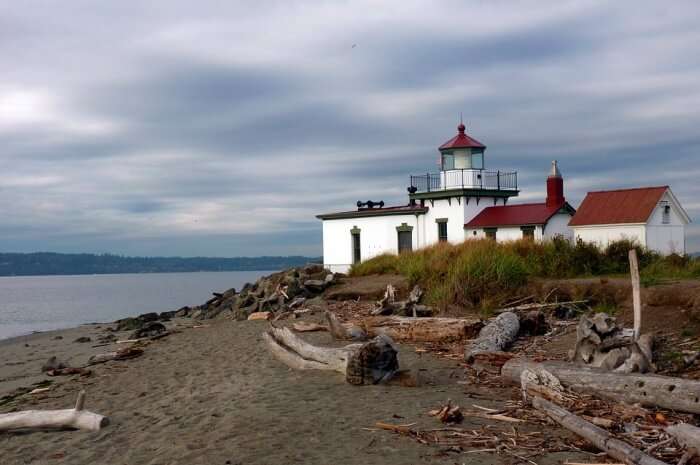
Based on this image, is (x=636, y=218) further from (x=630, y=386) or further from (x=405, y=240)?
(x=630, y=386)

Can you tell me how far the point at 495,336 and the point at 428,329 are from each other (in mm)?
1810

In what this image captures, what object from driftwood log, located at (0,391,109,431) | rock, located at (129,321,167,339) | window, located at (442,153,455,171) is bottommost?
rock, located at (129,321,167,339)

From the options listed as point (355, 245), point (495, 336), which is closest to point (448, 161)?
point (355, 245)

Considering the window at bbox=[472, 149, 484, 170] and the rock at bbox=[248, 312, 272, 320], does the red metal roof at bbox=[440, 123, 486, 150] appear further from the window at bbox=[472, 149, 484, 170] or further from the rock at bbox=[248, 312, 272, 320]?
the rock at bbox=[248, 312, 272, 320]

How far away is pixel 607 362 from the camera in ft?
31.1

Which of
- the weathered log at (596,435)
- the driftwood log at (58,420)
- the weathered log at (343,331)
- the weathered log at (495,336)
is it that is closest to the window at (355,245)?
the weathered log at (343,331)

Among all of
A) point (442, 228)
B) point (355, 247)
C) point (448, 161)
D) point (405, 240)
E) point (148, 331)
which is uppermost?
point (448, 161)

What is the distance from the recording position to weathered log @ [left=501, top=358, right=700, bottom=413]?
793 cm

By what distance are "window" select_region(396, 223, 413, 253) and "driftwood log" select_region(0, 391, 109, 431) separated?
2690cm

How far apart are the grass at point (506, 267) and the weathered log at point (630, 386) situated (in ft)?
24.5

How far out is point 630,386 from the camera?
8.37 metres

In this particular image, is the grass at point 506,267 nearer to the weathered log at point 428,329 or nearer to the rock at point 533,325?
the rock at point 533,325

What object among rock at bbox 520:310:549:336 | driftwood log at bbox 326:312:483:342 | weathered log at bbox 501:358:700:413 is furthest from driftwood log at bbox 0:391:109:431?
rock at bbox 520:310:549:336

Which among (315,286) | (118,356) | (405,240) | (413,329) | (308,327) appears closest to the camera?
(413,329)
